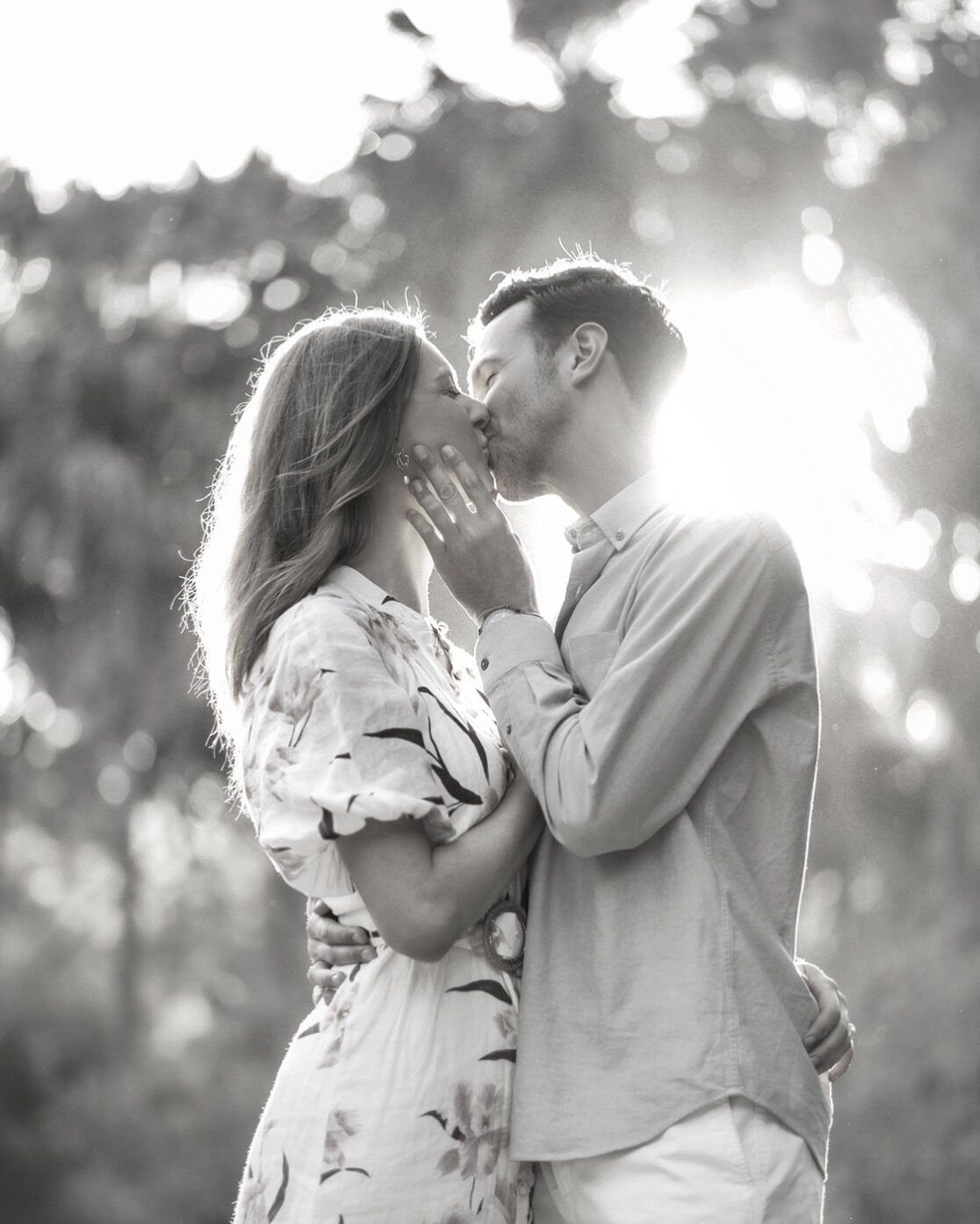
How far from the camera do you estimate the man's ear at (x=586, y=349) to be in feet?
6.87

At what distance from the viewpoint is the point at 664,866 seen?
1634 mm

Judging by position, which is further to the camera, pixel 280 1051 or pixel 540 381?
pixel 280 1051

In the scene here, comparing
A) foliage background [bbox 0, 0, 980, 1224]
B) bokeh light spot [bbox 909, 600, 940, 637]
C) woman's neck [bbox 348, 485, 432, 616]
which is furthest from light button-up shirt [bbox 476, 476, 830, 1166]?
bokeh light spot [bbox 909, 600, 940, 637]

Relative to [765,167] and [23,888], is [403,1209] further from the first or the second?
[23,888]

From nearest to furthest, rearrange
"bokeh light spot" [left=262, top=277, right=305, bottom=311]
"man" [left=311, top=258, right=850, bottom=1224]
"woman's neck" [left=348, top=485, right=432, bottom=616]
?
"man" [left=311, top=258, right=850, bottom=1224]
"woman's neck" [left=348, top=485, right=432, bottom=616]
"bokeh light spot" [left=262, top=277, right=305, bottom=311]

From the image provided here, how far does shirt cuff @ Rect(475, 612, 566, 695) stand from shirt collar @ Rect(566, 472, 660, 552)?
0.70ft

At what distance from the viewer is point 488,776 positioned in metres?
1.75

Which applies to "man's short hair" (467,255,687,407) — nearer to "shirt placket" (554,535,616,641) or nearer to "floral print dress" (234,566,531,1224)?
"shirt placket" (554,535,616,641)

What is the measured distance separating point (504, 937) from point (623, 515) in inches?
23.3

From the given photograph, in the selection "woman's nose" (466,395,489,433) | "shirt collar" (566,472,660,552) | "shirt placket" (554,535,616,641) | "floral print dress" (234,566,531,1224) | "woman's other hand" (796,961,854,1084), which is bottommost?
"woman's other hand" (796,961,854,1084)

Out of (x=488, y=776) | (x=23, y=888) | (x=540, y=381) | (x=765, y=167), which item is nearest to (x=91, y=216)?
(x=765, y=167)

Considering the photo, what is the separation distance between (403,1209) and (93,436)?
6.12 m

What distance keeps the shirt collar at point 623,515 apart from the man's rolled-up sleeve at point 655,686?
0.44ft

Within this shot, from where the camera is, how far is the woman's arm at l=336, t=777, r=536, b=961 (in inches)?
62.1
